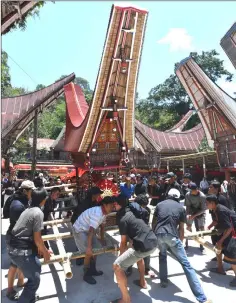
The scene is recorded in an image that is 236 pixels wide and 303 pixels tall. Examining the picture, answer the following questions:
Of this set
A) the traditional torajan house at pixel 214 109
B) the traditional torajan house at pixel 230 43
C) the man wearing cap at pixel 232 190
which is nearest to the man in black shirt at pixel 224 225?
the man wearing cap at pixel 232 190

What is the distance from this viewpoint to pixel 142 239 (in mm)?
3619

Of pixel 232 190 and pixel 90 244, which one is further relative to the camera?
pixel 232 190

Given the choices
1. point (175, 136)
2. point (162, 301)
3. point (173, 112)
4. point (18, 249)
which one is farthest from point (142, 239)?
point (173, 112)

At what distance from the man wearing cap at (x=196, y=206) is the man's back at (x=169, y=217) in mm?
1519

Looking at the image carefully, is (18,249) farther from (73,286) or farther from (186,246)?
(186,246)

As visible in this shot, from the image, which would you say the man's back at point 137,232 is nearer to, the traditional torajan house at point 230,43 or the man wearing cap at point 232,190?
the man wearing cap at point 232,190

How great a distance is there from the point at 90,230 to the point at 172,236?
1.21 meters

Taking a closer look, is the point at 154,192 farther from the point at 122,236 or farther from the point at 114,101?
the point at 122,236

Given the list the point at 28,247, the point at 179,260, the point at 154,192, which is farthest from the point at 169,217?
the point at 154,192

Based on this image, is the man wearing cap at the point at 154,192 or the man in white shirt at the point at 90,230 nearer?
the man in white shirt at the point at 90,230

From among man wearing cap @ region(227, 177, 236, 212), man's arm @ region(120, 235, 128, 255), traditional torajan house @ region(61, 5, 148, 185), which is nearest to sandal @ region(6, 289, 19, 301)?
man's arm @ region(120, 235, 128, 255)

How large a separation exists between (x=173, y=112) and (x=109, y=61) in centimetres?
2926

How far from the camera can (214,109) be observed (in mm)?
10523

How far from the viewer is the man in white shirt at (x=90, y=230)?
4152 millimetres
